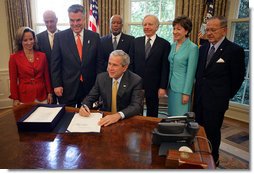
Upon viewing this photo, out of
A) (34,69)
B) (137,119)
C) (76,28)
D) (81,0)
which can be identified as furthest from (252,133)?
(81,0)

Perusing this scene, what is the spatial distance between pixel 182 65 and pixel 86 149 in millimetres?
1381

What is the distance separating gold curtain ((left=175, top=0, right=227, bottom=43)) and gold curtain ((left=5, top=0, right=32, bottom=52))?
9.59 ft

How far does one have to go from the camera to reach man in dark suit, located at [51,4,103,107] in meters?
2.19

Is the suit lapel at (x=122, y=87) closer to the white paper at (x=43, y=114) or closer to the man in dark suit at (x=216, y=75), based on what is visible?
the white paper at (x=43, y=114)

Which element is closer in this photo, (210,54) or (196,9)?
(210,54)

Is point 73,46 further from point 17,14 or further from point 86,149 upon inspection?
point 17,14

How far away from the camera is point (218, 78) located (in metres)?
1.93

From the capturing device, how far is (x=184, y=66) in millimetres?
2123

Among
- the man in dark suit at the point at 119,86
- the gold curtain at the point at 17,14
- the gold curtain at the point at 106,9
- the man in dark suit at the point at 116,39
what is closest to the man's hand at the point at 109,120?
the man in dark suit at the point at 119,86

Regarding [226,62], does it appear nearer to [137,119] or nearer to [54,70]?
[137,119]

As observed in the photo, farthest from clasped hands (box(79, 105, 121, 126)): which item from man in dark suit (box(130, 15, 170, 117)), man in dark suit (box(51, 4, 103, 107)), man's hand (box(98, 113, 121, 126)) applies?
man in dark suit (box(130, 15, 170, 117))

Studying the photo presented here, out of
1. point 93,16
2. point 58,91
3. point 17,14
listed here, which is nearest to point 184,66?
point 58,91

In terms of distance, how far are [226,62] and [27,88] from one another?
200cm

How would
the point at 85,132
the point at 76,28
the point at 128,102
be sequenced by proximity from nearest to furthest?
the point at 85,132 → the point at 128,102 → the point at 76,28
